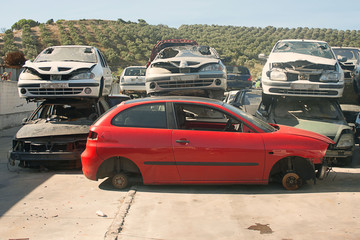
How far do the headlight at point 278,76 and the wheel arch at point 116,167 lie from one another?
177 inches

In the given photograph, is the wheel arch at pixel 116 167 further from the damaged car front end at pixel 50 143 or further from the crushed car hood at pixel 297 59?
the crushed car hood at pixel 297 59

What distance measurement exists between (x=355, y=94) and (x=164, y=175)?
821 centimetres

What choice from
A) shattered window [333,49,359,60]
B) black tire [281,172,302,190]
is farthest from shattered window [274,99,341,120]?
shattered window [333,49,359,60]

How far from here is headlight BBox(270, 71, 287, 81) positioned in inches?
360

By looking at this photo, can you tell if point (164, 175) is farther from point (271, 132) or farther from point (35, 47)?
point (35, 47)

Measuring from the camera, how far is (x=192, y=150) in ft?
19.5

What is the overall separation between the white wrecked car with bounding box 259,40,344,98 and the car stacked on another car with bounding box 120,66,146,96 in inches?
436

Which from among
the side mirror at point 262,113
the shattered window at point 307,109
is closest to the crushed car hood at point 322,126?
the shattered window at point 307,109

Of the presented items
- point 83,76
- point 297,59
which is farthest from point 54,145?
point 297,59

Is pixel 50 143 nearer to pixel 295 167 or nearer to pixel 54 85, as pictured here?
pixel 54 85

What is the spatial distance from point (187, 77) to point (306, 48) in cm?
346

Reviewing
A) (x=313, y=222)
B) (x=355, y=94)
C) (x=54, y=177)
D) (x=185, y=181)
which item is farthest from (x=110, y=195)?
(x=355, y=94)

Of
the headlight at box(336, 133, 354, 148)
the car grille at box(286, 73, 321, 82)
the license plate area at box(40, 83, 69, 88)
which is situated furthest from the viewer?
the car grille at box(286, 73, 321, 82)

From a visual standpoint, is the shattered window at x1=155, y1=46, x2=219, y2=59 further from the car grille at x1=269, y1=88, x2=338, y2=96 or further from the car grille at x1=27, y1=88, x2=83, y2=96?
the car grille at x1=27, y1=88, x2=83, y2=96
